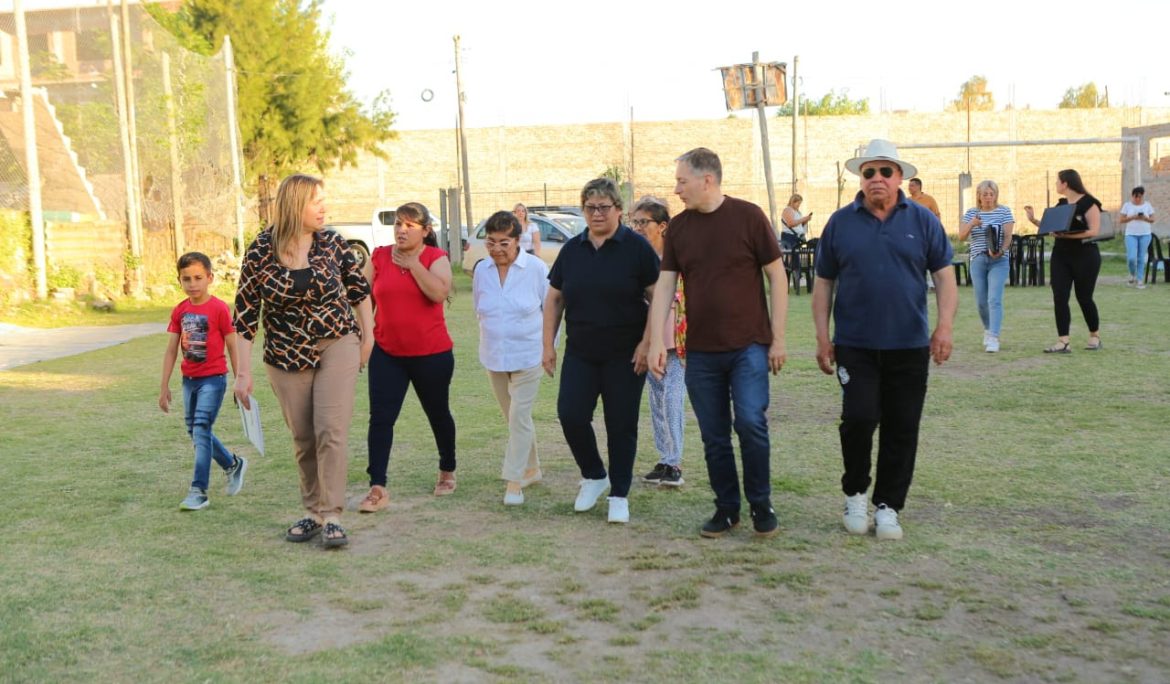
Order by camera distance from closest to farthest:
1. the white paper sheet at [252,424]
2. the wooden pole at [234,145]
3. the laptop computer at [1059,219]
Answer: the white paper sheet at [252,424]
the laptop computer at [1059,219]
the wooden pole at [234,145]

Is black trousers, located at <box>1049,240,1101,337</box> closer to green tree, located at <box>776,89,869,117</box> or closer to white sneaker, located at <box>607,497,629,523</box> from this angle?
white sneaker, located at <box>607,497,629,523</box>

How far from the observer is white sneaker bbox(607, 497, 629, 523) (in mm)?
6215

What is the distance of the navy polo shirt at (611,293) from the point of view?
618 cm

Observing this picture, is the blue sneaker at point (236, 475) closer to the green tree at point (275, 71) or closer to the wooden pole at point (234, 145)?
the wooden pole at point (234, 145)

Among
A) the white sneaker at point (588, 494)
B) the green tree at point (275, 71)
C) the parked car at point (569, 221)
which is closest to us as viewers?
the white sneaker at point (588, 494)

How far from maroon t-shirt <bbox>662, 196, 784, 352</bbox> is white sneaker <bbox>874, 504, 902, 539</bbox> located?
0.96 metres

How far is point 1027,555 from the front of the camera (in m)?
5.35

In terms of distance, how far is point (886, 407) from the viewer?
5801 millimetres

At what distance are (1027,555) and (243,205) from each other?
27.3 meters

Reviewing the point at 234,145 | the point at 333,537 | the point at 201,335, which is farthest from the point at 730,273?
the point at 234,145

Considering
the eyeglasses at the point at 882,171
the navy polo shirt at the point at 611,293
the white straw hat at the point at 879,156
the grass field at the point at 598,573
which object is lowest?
the grass field at the point at 598,573

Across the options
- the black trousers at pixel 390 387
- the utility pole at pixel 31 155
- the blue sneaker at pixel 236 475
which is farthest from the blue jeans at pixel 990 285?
the utility pole at pixel 31 155

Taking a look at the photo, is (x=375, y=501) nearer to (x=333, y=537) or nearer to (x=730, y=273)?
(x=333, y=537)

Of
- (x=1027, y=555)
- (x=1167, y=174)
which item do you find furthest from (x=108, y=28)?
(x=1167, y=174)
